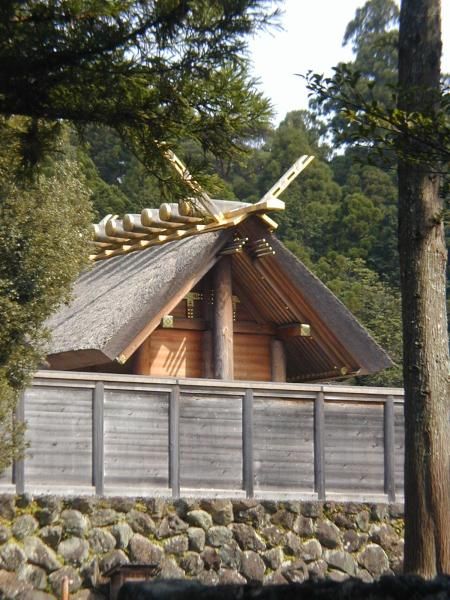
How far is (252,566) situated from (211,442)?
5.26 ft

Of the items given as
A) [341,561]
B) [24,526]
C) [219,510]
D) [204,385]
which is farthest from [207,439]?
[24,526]

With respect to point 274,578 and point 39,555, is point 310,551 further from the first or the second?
point 39,555

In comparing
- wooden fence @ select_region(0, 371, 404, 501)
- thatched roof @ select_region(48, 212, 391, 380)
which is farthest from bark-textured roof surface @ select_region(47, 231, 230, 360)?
→ wooden fence @ select_region(0, 371, 404, 501)

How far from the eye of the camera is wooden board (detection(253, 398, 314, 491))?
18312mm

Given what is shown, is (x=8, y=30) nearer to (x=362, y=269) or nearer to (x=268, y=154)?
(x=362, y=269)

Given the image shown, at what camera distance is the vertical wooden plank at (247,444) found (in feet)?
59.3

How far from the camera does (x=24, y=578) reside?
15.9 meters

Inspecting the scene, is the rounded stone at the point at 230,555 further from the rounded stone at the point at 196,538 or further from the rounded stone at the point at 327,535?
the rounded stone at the point at 327,535

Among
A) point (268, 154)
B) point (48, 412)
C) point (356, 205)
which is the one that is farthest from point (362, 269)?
point (48, 412)

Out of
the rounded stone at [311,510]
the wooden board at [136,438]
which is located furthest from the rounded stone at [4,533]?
the rounded stone at [311,510]

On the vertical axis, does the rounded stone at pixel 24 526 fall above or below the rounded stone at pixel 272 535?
above

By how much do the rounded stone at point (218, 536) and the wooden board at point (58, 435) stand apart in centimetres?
163

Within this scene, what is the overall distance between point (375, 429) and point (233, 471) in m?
2.24

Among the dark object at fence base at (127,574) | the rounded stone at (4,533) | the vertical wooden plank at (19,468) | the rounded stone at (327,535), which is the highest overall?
the vertical wooden plank at (19,468)
